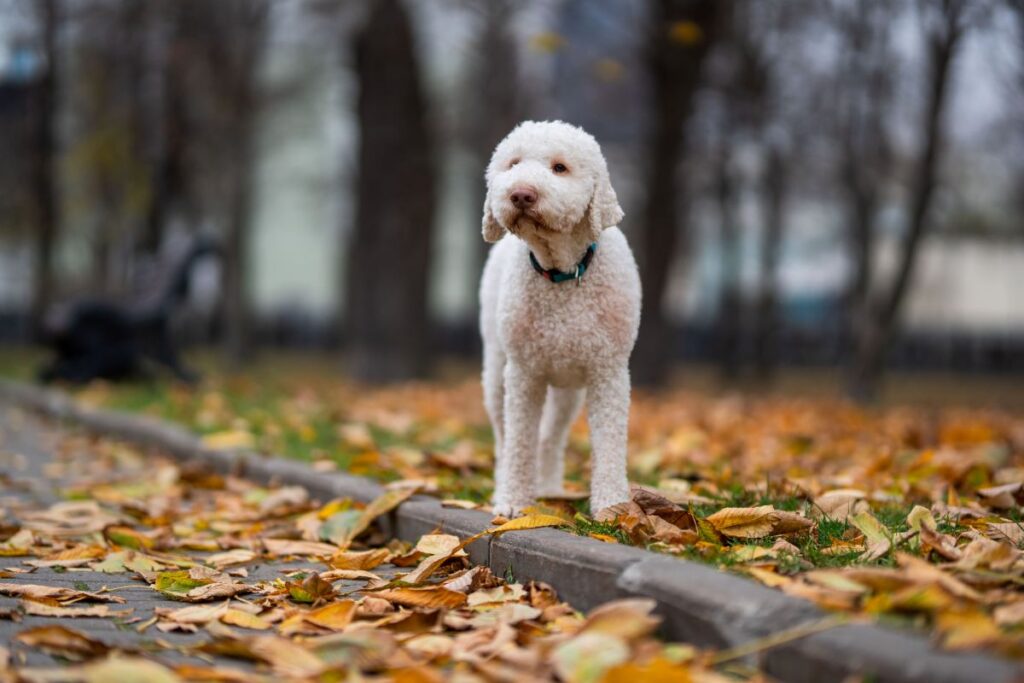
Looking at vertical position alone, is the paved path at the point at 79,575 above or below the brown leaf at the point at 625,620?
below

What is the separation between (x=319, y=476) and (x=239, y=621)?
247 cm

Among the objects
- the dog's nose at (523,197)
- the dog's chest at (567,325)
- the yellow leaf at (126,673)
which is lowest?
the yellow leaf at (126,673)

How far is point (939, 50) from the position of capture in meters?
12.0

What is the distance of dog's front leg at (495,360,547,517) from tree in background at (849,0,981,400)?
360 inches

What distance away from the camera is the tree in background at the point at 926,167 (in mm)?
11859

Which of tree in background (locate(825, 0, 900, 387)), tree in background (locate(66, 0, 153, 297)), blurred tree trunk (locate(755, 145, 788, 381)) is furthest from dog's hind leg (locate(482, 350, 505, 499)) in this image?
blurred tree trunk (locate(755, 145, 788, 381))

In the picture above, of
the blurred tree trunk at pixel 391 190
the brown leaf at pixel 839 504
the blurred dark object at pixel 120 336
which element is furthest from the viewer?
the blurred tree trunk at pixel 391 190

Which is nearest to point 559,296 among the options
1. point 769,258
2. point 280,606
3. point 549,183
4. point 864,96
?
point 549,183

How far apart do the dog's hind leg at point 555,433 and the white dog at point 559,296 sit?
0.39 metres

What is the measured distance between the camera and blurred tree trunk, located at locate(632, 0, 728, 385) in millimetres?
14633

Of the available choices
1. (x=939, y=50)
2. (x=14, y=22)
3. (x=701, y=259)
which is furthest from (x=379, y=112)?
(x=701, y=259)

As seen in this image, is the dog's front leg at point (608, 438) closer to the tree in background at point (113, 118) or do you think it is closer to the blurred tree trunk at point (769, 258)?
the tree in background at point (113, 118)

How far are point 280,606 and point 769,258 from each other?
22221 mm

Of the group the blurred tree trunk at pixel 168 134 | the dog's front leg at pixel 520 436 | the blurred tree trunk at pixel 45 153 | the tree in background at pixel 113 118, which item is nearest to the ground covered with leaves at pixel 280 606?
the dog's front leg at pixel 520 436
